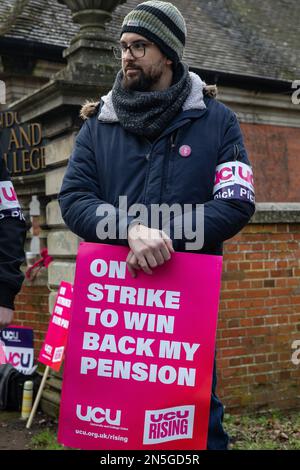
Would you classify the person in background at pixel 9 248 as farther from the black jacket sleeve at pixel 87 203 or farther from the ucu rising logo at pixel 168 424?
the ucu rising logo at pixel 168 424

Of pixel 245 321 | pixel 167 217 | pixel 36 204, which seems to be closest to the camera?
pixel 167 217

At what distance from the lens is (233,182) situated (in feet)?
7.11

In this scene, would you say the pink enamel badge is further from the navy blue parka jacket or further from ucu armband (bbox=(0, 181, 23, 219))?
ucu armband (bbox=(0, 181, 23, 219))

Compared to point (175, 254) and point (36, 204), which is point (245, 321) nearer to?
point (36, 204)

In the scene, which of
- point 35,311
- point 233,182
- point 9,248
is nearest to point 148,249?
point 233,182

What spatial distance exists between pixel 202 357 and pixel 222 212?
20.1 inches

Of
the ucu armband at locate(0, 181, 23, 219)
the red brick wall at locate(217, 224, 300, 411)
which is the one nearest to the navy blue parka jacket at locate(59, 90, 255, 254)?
the ucu armband at locate(0, 181, 23, 219)

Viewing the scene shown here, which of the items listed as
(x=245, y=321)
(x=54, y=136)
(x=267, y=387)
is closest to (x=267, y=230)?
(x=245, y=321)

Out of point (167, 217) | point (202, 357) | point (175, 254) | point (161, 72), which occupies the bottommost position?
point (202, 357)

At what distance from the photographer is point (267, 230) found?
5160 millimetres

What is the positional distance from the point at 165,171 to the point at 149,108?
239 mm

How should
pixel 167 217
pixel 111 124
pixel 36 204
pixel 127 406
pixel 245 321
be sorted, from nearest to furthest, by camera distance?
pixel 127 406, pixel 167 217, pixel 111 124, pixel 245 321, pixel 36 204

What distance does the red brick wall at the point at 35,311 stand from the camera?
5.61 m

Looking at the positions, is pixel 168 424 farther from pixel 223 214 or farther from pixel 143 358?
pixel 223 214
